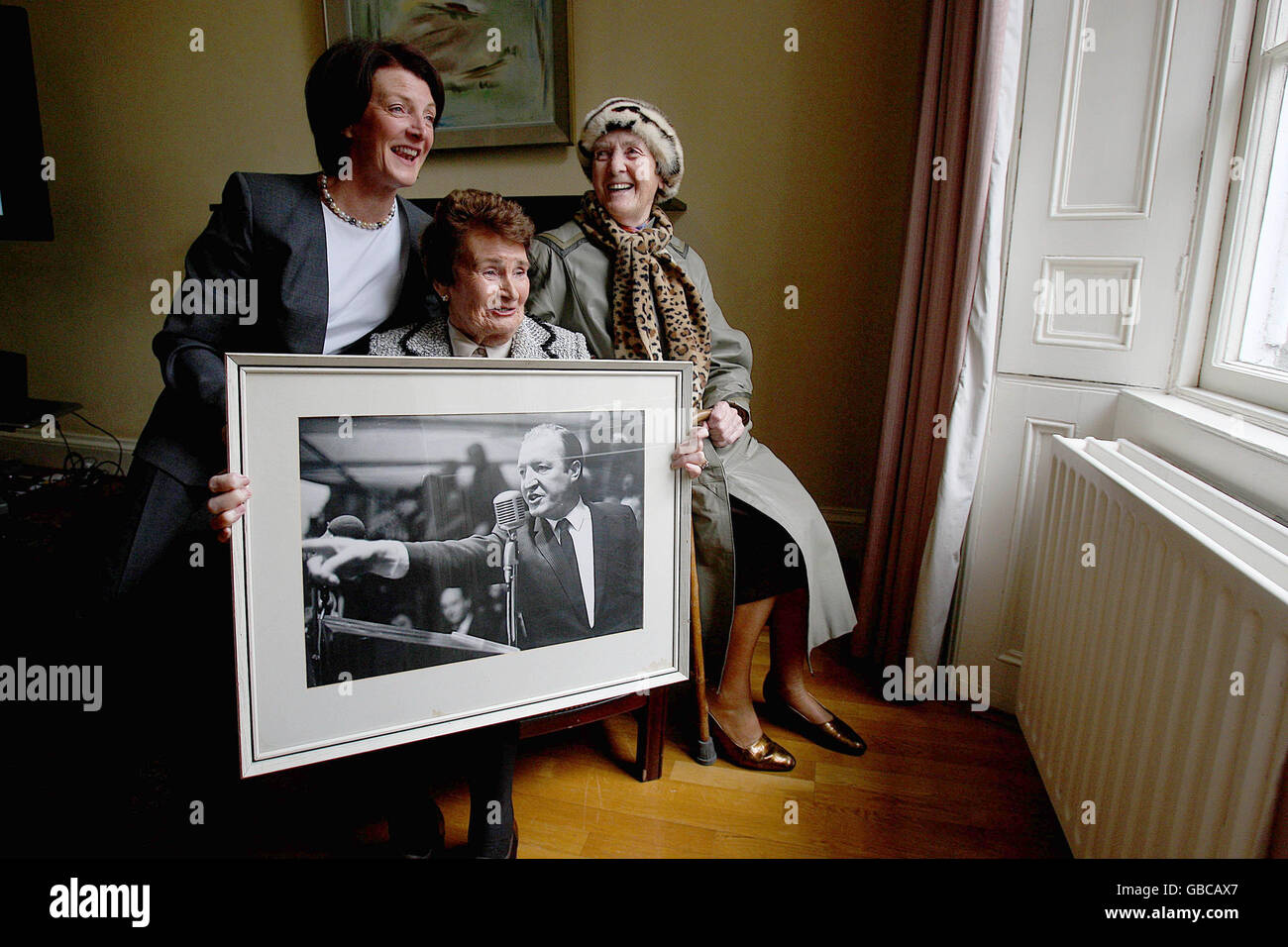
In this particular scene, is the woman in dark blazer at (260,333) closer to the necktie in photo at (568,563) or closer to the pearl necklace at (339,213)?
the pearl necklace at (339,213)

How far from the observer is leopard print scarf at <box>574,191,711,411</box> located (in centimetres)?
166

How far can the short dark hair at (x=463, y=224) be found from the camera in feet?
4.36

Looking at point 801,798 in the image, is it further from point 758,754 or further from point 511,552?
point 511,552

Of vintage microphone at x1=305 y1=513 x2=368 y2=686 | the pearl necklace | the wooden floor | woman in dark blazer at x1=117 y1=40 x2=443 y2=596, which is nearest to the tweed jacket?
woman in dark blazer at x1=117 y1=40 x2=443 y2=596

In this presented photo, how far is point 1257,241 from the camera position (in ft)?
4.67

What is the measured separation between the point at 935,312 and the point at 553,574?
1.24 meters

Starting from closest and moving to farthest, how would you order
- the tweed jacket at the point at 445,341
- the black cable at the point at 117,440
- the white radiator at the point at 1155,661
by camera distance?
the white radiator at the point at 1155,661
the tweed jacket at the point at 445,341
the black cable at the point at 117,440

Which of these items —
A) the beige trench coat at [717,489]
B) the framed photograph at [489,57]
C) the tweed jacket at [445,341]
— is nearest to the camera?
the tweed jacket at [445,341]

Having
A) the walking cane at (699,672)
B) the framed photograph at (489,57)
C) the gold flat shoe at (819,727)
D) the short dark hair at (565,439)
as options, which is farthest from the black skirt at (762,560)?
the framed photograph at (489,57)

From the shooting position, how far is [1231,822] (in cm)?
79

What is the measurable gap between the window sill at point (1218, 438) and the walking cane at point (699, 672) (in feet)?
2.94

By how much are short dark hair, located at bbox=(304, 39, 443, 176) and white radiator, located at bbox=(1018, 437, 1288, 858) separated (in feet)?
4.90
